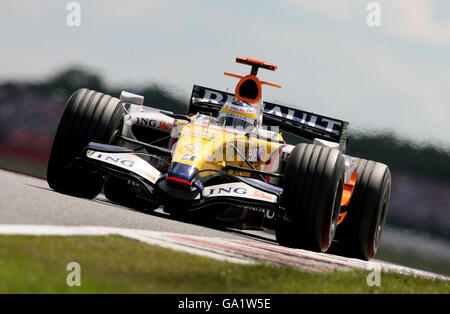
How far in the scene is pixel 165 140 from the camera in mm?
12234

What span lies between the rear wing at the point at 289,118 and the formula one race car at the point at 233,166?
18 millimetres

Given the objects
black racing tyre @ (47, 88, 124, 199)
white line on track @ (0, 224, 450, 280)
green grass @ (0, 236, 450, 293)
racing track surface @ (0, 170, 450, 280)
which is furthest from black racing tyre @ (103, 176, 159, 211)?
green grass @ (0, 236, 450, 293)

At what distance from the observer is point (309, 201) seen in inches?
391

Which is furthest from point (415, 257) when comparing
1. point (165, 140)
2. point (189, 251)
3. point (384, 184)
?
point (189, 251)

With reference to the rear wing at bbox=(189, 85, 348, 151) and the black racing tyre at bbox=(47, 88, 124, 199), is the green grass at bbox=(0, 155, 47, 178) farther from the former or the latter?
the black racing tyre at bbox=(47, 88, 124, 199)

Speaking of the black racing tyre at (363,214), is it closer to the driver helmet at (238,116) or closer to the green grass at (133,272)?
the driver helmet at (238,116)

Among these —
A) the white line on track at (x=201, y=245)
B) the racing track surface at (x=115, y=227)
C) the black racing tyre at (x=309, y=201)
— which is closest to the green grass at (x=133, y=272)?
the white line on track at (x=201, y=245)

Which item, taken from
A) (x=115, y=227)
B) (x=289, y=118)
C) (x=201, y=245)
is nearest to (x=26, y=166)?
(x=289, y=118)

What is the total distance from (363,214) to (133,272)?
7.56 m
